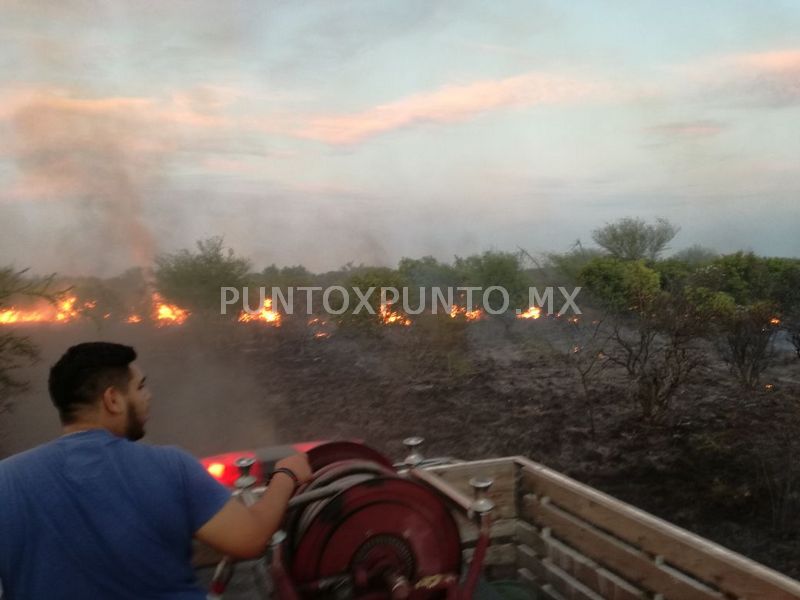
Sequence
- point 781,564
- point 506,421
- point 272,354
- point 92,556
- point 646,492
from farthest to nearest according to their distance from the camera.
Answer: point 272,354
point 506,421
point 646,492
point 781,564
point 92,556

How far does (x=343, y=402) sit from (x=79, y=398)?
33.9ft

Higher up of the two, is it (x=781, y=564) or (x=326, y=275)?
(x=326, y=275)

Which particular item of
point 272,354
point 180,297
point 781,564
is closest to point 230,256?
point 180,297

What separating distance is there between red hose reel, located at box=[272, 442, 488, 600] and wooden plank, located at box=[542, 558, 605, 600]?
1.05 metres

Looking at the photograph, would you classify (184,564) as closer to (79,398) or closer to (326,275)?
(79,398)

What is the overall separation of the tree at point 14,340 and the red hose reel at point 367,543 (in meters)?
9.17

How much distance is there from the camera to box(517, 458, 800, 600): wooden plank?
7.23ft

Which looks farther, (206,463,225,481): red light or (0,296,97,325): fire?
(0,296,97,325): fire

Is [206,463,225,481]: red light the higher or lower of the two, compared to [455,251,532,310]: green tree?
lower

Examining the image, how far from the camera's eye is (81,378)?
1.80 metres

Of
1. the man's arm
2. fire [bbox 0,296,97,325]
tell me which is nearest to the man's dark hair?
the man's arm

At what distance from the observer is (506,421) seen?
10414mm

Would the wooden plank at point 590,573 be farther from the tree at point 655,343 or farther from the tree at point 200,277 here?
the tree at point 200,277

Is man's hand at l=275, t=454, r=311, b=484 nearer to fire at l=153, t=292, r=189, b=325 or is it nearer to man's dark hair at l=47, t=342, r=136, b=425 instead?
man's dark hair at l=47, t=342, r=136, b=425
